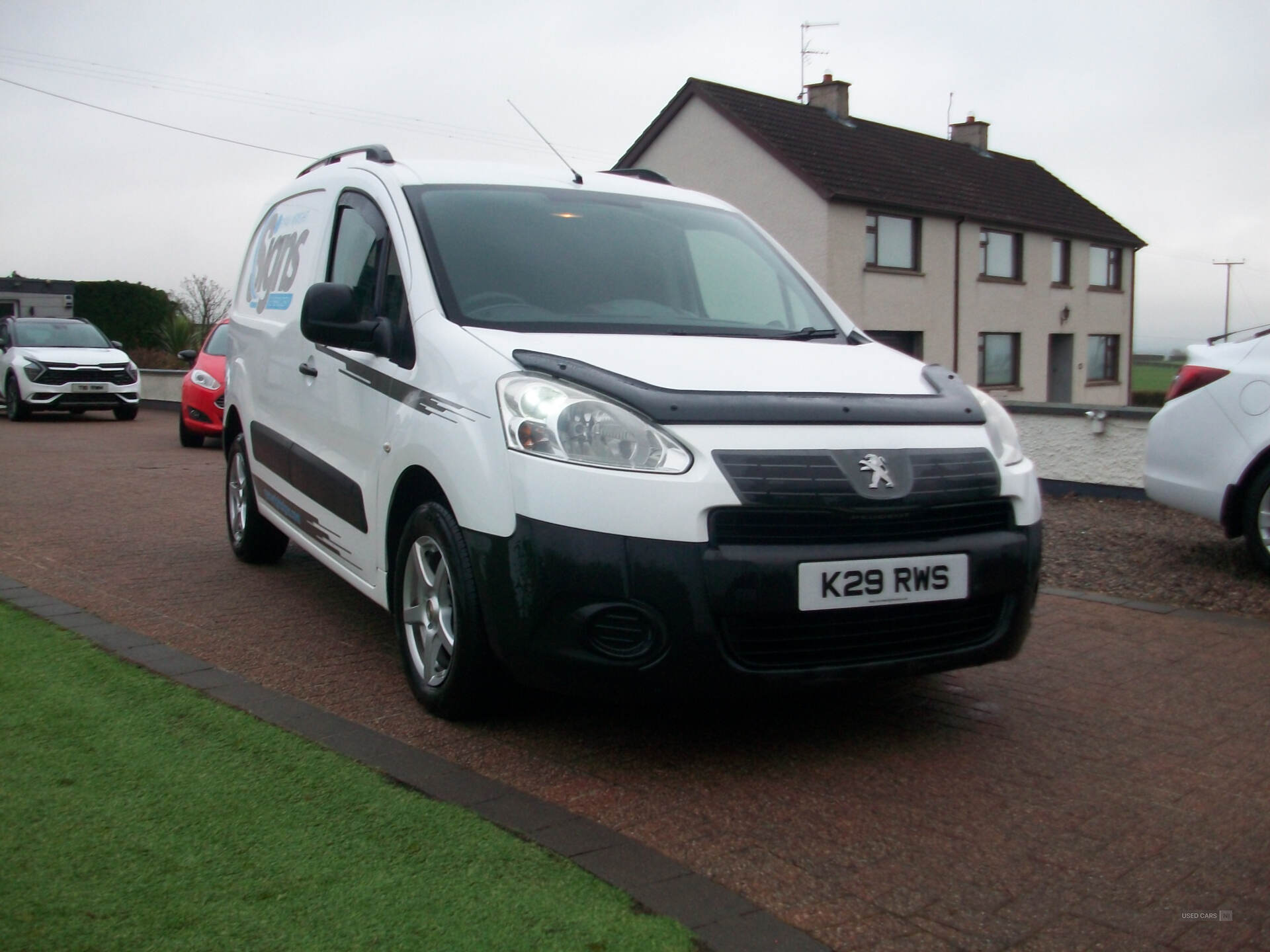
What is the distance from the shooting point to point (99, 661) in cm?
495

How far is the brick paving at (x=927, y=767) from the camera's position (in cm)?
302

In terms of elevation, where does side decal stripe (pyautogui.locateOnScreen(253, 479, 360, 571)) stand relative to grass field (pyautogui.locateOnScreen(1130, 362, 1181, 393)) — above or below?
above

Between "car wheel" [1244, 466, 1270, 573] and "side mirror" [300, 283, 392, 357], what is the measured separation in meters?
4.86

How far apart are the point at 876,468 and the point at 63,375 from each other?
2048cm

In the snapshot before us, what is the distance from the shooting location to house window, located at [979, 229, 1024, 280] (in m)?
33.8

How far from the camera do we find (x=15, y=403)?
21.5 meters

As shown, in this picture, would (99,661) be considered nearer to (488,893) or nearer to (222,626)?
(222,626)

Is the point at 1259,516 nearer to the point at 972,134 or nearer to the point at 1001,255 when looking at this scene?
the point at 1001,255

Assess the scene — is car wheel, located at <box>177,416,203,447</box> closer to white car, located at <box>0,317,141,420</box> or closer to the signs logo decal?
white car, located at <box>0,317,141,420</box>

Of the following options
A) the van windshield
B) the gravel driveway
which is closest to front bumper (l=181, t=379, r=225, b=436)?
the gravel driveway

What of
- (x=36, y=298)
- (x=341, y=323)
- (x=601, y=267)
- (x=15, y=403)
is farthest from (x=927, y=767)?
(x=36, y=298)

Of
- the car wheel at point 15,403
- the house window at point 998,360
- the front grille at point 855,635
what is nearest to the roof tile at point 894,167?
the house window at point 998,360

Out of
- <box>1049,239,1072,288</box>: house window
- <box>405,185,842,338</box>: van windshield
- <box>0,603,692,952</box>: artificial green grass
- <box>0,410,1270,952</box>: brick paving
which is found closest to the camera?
<box>0,603,692,952</box>: artificial green grass

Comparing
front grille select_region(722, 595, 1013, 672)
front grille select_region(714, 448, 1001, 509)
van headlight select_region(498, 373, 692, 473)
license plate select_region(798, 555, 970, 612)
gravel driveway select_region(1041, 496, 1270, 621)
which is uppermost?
van headlight select_region(498, 373, 692, 473)
